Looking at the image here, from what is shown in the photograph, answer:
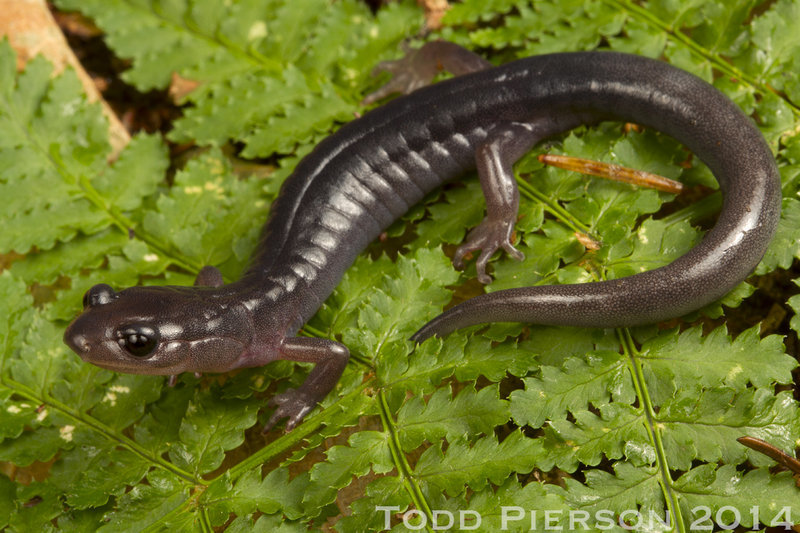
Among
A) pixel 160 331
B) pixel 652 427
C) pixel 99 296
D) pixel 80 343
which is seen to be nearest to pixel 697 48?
pixel 652 427

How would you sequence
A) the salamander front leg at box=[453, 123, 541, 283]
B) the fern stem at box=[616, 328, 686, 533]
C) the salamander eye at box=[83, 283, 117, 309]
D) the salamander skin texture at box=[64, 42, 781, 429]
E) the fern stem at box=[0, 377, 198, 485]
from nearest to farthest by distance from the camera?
the fern stem at box=[616, 328, 686, 533] → the salamander skin texture at box=[64, 42, 781, 429] → the fern stem at box=[0, 377, 198, 485] → the salamander eye at box=[83, 283, 117, 309] → the salamander front leg at box=[453, 123, 541, 283]

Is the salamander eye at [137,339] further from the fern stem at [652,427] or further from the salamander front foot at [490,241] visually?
the fern stem at [652,427]

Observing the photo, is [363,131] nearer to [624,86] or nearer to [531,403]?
[624,86]

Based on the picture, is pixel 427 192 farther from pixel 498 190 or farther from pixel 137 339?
pixel 137 339

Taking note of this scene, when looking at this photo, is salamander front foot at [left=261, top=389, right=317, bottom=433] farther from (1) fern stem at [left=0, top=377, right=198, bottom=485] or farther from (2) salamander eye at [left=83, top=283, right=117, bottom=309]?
(2) salamander eye at [left=83, top=283, right=117, bottom=309]

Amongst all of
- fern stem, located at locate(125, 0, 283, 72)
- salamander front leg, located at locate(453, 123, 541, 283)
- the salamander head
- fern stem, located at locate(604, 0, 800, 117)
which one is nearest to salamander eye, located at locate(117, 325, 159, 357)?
the salamander head

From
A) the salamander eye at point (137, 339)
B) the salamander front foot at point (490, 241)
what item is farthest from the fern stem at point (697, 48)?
the salamander eye at point (137, 339)
